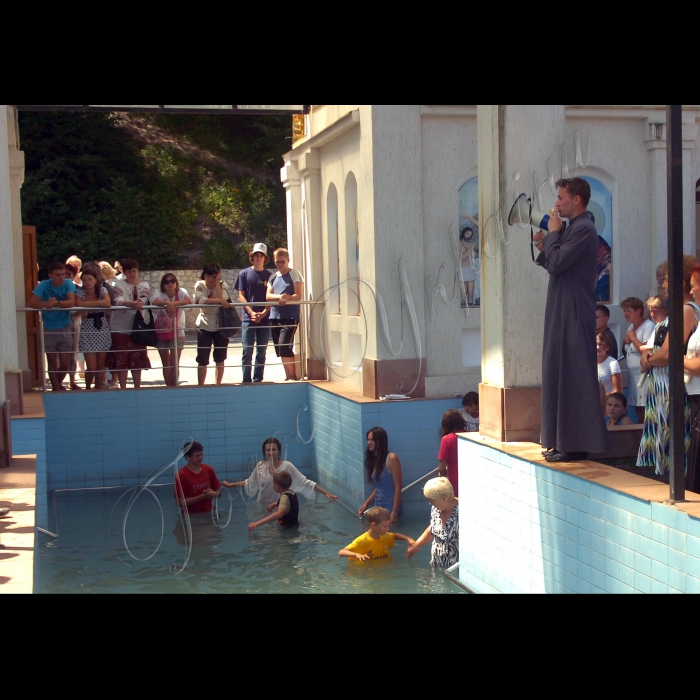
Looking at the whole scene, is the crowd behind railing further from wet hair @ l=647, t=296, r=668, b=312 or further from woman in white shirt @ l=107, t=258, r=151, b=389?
wet hair @ l=647, t=296, r=668, b=312

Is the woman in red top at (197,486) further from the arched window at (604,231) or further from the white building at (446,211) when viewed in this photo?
the arched window at (604,231)

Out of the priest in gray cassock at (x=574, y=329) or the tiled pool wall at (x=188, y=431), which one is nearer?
the priest in gray cassock at (x=574, y=329)

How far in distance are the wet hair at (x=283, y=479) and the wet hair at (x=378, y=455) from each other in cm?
96

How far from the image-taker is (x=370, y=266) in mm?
11570

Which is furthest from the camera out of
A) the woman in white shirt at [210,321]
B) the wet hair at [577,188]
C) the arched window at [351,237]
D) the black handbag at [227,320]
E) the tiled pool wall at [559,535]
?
the woman in white shirt at [210,321]

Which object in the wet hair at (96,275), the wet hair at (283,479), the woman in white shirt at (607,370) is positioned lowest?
the wet hair at (283,479)

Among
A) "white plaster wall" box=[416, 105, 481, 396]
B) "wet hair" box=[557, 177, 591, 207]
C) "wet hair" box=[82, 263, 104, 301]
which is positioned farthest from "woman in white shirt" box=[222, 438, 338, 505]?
"wet hair" box=[557, 177, 591, 207]

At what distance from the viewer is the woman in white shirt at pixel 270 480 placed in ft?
35.4

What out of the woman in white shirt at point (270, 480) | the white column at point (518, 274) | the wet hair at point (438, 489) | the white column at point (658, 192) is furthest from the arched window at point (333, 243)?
the white column at point (518, 274)

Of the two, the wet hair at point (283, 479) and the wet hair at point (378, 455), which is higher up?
the wet hair at point (378, 455)

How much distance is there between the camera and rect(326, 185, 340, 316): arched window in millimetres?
14227
